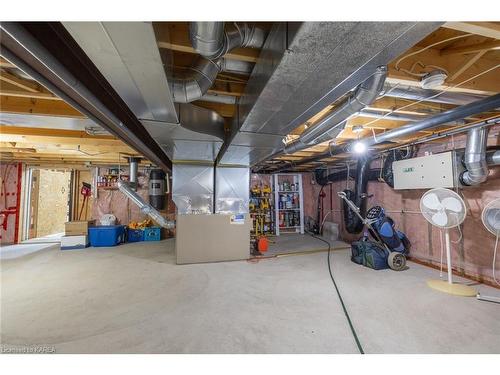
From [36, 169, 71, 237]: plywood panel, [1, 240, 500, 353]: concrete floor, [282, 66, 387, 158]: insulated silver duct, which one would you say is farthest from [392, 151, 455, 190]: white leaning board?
[36, 169, 71, 237]: plywood panel

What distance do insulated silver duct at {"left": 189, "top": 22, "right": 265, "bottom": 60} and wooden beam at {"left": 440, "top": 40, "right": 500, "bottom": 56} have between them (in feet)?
4.40

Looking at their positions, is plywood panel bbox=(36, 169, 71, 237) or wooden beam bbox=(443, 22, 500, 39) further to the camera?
plywood panel bbox=(36, 169, 71, 237)

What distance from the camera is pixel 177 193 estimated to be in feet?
13.0

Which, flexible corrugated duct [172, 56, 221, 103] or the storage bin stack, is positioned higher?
flexible corrugated duct [172, 56, 221, 103]

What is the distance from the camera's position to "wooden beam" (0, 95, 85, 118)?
197 cm

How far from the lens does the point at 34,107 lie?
2.01 meters

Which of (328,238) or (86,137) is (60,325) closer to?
(86,137)

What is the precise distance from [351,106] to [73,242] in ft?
19.5

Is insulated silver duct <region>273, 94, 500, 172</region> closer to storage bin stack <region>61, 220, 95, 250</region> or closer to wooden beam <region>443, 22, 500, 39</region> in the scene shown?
wooden beam <region>443, 22, 500, 39</region>

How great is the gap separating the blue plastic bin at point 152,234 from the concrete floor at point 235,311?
2.09 metres

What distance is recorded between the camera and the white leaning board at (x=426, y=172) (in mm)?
2881

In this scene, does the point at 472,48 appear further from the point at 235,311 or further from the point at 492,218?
the point at 235,311

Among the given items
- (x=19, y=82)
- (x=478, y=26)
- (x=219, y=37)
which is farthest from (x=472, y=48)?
(x=19, y=82)

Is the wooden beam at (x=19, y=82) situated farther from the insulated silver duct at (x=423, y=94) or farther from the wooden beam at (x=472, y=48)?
the wooden beam at (x=472, y=48)
